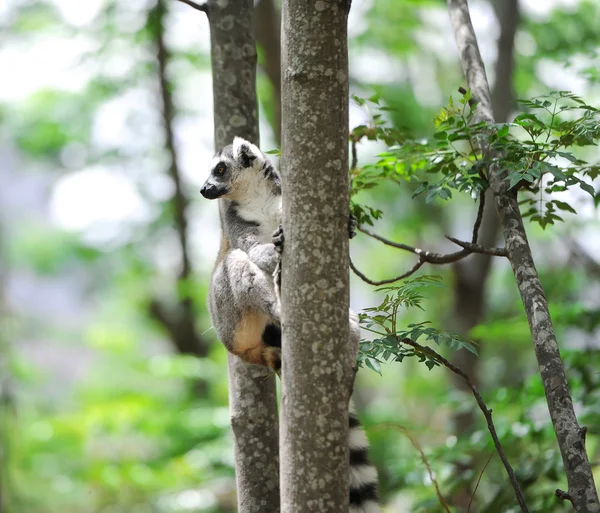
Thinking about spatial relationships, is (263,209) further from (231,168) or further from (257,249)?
(257,249)

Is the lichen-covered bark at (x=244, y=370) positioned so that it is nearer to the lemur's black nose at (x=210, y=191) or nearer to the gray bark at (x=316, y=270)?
the lemur's black nose at (x=210, y=191)

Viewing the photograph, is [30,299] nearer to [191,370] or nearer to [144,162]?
[144,162]

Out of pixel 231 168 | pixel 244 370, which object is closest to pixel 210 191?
pixel 231 168

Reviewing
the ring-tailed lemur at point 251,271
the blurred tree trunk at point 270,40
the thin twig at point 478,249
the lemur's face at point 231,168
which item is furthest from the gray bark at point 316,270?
the blurred tree trunk at point 270,40

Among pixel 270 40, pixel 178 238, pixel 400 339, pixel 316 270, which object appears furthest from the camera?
pixel 178 238

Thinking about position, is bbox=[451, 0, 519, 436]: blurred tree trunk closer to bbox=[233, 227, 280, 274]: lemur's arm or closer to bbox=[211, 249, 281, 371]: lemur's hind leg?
bbox=[233, 227, 280, 274]: lemur's arm

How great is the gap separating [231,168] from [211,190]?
0.57 ft

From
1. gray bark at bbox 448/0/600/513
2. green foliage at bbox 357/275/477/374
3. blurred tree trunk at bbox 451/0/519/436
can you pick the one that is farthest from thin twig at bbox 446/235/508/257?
blurred tree trunk at bbox 451/0/519/436

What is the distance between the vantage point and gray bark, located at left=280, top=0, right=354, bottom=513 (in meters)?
2.30

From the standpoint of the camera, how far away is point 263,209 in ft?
12.6

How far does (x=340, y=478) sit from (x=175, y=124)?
9982mm

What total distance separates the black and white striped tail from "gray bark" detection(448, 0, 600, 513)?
0.84 meters

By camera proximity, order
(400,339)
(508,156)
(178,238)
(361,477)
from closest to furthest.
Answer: (400,339) → (361,477) → (508,156) → (178,238)

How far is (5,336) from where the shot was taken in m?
12.2
